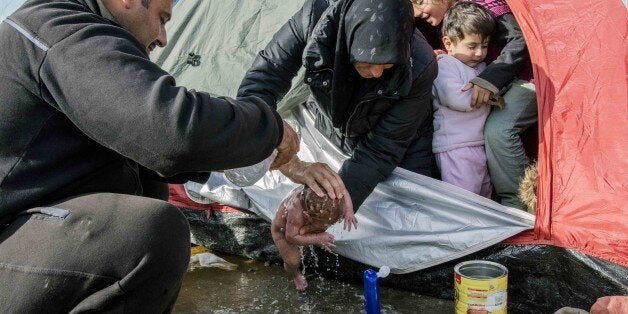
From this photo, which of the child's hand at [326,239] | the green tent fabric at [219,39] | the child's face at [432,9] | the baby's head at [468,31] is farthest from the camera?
the green tent fabric at [219,39]

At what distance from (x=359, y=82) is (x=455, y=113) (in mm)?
463

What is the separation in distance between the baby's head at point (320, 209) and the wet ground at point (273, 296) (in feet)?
1.10

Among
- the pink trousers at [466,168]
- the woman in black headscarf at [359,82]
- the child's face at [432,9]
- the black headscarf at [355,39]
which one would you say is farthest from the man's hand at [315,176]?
the child's face at [432,9]

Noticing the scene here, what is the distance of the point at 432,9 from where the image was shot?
10.3 ft

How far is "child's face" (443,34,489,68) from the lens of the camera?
2.97 metres

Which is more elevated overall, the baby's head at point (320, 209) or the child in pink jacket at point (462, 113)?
the child in pink jacket at point (462, 113)

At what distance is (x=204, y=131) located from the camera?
1613mm

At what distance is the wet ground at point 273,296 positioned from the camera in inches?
108

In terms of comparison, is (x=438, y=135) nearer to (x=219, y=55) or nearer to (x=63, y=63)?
(x=219, y=55)

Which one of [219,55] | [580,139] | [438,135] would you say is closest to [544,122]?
[580,139]

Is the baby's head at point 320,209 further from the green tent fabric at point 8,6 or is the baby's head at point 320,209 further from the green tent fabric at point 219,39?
the green tent fabric at point 8,6

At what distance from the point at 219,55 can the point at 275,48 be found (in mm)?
629

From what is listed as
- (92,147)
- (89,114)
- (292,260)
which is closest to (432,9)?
(292,260)

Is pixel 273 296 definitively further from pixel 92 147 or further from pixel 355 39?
pixel 92 147
